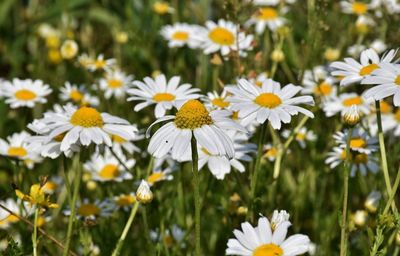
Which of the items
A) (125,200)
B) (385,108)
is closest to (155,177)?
(125,200)

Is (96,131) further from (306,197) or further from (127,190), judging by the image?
(306,197)

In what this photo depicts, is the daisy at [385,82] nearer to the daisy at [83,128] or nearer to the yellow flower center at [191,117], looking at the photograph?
the yellow flower center at [191,117]

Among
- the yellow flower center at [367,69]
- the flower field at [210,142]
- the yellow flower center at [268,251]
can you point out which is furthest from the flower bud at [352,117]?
the yellow flower center at [268,251]

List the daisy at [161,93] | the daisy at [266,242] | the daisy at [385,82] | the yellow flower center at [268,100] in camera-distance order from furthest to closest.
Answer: the daisy at [161,93], the yellow flower center at [268,100], the daisy at [385,82], the daisy at [266,242]

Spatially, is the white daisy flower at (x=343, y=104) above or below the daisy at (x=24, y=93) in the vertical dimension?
below

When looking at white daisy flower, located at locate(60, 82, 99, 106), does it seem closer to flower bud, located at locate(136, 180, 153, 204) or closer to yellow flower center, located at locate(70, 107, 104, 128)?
yellow flower center, located at locate(70, 107, 104, 128)

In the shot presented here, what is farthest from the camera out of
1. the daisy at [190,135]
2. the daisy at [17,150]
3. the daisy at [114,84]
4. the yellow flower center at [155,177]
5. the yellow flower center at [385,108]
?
the daisy at [114,84]

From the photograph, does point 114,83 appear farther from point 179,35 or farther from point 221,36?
point 221,36
